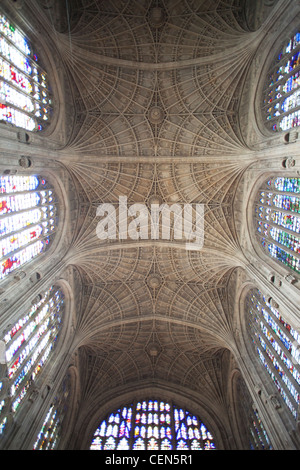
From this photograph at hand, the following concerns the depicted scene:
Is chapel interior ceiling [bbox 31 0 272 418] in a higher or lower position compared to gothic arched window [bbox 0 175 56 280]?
higher

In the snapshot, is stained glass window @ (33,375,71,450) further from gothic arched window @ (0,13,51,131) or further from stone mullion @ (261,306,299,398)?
gothic arched window @ (0,13,51,131)

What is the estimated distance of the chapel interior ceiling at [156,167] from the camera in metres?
19.2

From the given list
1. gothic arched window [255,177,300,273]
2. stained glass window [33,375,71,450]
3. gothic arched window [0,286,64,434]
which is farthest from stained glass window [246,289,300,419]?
stained glass window [33,375,71,450]

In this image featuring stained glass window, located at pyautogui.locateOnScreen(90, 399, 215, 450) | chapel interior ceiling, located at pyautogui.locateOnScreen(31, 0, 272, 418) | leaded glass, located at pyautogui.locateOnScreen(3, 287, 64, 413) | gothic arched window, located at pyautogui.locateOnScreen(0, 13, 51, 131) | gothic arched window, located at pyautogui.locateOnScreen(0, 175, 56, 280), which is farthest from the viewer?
stained glass window, located at pyautogui.locateOnScreen(90, 399, 215, 450)

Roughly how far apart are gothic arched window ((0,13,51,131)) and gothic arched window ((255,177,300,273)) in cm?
1248

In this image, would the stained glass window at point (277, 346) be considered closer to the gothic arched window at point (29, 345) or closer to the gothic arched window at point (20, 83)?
the gothic arched window at point (29, 345)

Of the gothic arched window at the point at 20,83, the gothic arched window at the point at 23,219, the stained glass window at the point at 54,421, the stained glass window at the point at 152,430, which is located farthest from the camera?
the stained glass window at the point at 152,430

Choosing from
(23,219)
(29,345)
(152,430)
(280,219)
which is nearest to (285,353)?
(280,219)

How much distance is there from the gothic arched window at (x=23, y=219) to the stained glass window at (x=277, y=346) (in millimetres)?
12180

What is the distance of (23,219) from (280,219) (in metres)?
12.6

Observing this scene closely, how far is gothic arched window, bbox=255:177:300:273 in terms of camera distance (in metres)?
15.9

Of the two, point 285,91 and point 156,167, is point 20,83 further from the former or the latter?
point 285,91

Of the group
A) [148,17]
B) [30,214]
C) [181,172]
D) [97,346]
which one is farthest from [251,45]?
[97,346]

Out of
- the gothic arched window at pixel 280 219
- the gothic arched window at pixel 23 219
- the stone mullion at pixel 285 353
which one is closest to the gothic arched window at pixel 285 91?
the gothic arched window at pixel 280 219
